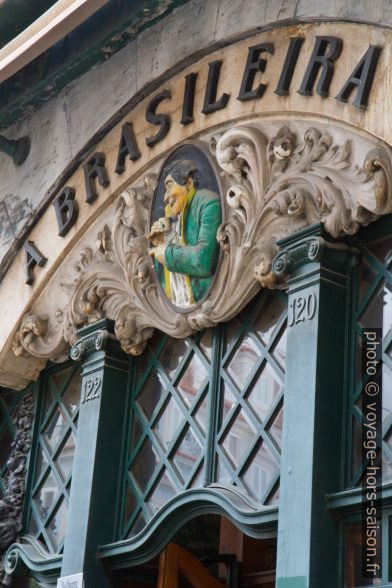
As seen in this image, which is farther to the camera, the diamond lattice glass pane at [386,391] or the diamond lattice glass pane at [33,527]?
the diamond lattice glass pane at [33,527]

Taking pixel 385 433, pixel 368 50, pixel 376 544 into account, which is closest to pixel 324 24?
pixel 368 50

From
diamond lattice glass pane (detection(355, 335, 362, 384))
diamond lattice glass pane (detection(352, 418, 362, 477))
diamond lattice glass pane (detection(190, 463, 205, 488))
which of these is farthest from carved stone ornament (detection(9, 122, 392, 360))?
diamond lattice glass pane (detection(352, 418, 362, 477))

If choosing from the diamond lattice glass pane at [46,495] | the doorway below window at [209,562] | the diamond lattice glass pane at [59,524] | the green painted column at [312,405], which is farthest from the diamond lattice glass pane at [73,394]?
the green painted column at [312,405]

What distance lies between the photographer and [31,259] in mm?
10656

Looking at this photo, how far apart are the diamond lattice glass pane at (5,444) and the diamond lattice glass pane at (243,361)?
3.23 metres

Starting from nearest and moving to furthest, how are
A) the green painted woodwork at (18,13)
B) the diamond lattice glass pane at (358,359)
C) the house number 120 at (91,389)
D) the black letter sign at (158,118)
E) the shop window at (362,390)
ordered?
the shop window at (362,390)
the diamond lattice glass pane at (358,359)
the black letter sign at (158,118)
the house number 120 at (91,389)
the green painted woodwork at (18,13)

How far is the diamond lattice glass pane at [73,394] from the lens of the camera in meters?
10.4

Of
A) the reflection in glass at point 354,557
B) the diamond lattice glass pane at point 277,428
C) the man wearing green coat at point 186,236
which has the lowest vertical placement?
the reflection in glass at point 354,557

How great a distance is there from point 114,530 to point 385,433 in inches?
111

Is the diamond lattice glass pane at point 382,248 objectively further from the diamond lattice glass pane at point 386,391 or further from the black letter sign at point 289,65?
the black letter sign at point 289,65

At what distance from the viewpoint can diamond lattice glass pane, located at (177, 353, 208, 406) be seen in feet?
29.6

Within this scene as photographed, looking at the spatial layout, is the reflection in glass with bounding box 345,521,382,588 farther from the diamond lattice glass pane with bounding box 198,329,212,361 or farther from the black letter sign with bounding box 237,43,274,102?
the black letter sign with bounding box 237,43,274,102

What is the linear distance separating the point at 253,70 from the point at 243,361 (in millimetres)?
2116

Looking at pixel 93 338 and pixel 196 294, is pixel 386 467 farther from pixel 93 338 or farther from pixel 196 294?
pixel 93 338
